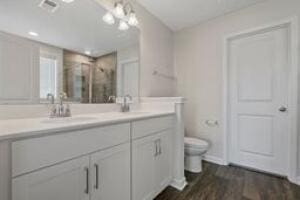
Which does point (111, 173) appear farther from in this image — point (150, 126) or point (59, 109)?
point (59, 109)

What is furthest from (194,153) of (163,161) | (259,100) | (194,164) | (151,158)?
(259,100)

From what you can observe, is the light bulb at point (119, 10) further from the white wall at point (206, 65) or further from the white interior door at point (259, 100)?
the white interior door at point (259, 100)

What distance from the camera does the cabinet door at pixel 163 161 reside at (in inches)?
62.6

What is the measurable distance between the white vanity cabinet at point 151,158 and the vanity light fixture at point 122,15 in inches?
47.6

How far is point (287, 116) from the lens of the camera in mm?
1995

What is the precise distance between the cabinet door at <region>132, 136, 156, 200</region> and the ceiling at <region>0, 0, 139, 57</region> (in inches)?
41.4

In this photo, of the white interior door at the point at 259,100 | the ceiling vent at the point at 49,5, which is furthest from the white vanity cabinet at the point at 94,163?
the white interior door at the point at 259,100

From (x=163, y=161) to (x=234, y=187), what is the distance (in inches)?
34.5

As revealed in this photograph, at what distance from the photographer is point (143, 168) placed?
1.41 meters

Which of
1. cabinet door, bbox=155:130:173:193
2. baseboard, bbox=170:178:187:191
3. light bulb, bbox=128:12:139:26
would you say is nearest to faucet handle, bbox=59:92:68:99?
cabinet door, bbox=155:130:173:193

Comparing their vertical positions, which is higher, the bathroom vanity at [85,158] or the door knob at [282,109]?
the door knob at [282,109]

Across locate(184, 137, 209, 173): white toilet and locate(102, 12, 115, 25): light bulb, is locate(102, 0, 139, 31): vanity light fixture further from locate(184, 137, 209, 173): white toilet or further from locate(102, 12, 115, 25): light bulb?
locate(184, 137, 209, 173): white toilet

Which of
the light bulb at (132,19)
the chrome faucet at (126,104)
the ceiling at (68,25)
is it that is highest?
the light bulb at (132,19)

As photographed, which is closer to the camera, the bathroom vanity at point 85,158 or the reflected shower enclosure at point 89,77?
the bathroom vanity at point 85,158
